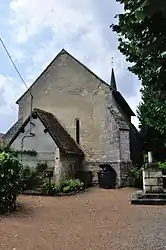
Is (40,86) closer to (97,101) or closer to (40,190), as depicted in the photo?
(97,101)

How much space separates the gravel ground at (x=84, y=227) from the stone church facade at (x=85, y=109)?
25.6ft

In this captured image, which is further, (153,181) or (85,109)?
(85,109)

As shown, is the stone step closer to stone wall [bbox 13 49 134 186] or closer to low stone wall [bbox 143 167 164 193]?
low stone wall [bbox 143 167 164 193]

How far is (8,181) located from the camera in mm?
10352

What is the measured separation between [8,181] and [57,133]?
9079mm

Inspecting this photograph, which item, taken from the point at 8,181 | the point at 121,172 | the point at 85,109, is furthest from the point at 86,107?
the point at 8,181

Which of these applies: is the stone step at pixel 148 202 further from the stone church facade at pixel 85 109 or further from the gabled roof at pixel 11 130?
the gabled roof at pixel 11 130

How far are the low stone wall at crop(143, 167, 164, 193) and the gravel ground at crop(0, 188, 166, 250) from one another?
1279 mm

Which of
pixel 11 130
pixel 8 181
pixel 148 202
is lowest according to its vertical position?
pixel 148 202

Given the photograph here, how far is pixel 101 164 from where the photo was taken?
2003cm

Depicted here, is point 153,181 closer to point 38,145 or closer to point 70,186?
point 70,186

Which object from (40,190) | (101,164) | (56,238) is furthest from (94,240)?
(101,164)

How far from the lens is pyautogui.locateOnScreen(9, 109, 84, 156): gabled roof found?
1827 cm

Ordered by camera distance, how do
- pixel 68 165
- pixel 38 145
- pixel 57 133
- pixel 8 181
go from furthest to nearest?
pixel 57 133 → pixel 68 165 → pixel 38 145 → pixel 8 181
